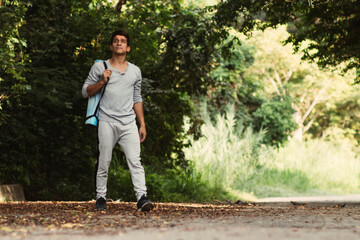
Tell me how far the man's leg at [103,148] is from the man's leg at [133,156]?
5.4 inches

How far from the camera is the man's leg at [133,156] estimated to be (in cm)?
659

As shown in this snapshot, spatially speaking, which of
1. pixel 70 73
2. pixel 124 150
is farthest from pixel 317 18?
pixel 124 150

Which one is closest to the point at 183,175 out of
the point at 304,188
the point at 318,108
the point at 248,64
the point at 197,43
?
the point at 197,43

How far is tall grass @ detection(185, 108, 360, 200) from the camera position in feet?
52.4

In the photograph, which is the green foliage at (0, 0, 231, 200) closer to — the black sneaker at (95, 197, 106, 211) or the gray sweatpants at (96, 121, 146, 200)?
the gray sweatpants at (96, 121, 146, 200)

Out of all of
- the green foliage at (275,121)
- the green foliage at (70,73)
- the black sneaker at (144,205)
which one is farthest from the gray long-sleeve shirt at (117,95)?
the green foliage at (275,121)

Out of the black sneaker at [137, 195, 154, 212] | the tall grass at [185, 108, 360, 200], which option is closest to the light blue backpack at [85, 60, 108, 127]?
the black sneaker at [137, 195, 154, 212]

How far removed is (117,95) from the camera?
261 inches

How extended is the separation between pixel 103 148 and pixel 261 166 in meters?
13.8

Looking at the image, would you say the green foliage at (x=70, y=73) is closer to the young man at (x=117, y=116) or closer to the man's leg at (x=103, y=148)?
the young man at (x=117, y=116)

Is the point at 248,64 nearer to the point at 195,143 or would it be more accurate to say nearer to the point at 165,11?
the point at 195,143

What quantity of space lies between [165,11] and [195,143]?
6.04 metres

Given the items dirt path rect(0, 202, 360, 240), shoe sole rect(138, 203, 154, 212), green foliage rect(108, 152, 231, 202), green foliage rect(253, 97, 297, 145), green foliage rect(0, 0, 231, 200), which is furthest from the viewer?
green foliage rect(253, 97, 297, 145)

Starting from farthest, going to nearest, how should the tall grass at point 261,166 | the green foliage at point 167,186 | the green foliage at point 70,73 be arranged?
the tall grass at point 261,166 < the green foliage at point 167,186 < the green foliage at point 70,73
